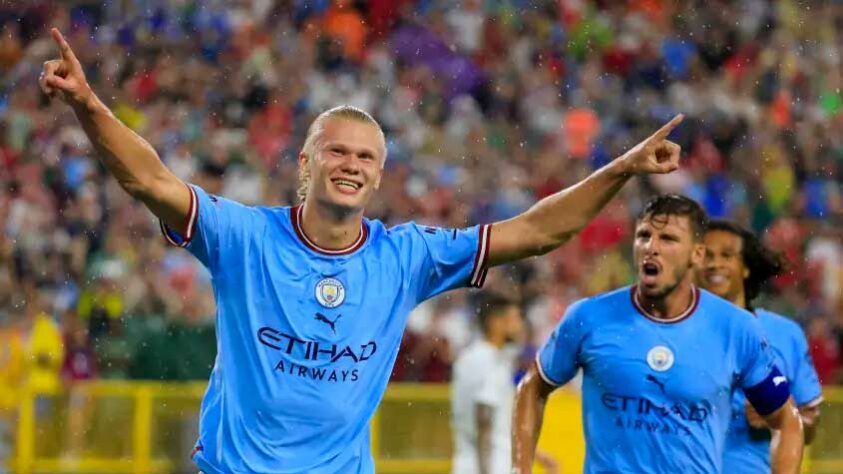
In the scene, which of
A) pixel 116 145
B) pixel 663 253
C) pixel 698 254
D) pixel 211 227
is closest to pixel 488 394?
pixel 698 254

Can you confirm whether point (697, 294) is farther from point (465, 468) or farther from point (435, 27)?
point (435, 27)

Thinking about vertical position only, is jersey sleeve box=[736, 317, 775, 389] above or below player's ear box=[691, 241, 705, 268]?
below

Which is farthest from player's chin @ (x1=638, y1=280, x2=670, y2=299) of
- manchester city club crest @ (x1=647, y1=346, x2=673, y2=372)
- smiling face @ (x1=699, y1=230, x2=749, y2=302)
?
smiling face @ (x1=699, y1=230, x2=749, y2=302)

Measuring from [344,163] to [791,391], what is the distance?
3.31m

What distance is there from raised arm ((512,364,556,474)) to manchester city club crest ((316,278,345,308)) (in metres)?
1.76

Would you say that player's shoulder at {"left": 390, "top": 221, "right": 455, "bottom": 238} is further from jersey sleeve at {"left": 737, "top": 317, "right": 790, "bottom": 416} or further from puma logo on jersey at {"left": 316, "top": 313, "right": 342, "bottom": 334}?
jersey sleeve at {"left": 737, "top": 317, "right": 790, "bottom": 416}

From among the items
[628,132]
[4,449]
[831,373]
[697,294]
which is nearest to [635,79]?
[628,132]

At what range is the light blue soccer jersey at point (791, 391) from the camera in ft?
25.5

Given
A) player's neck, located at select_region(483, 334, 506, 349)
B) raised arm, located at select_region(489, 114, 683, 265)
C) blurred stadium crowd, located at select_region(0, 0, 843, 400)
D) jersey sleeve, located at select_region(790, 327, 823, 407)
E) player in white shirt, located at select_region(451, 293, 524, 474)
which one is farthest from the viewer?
blurred stadium crowd, located at select_region(0, 0, 843, 400)

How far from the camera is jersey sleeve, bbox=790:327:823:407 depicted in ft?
26.5

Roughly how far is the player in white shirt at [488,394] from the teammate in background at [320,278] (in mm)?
4774

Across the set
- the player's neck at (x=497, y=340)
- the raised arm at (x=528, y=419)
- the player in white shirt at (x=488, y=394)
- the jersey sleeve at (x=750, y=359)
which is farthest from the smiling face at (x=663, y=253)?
the player's neck at (x=497, y=340)

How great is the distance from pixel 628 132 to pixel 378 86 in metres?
2.86

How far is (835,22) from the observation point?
66.7 ft
